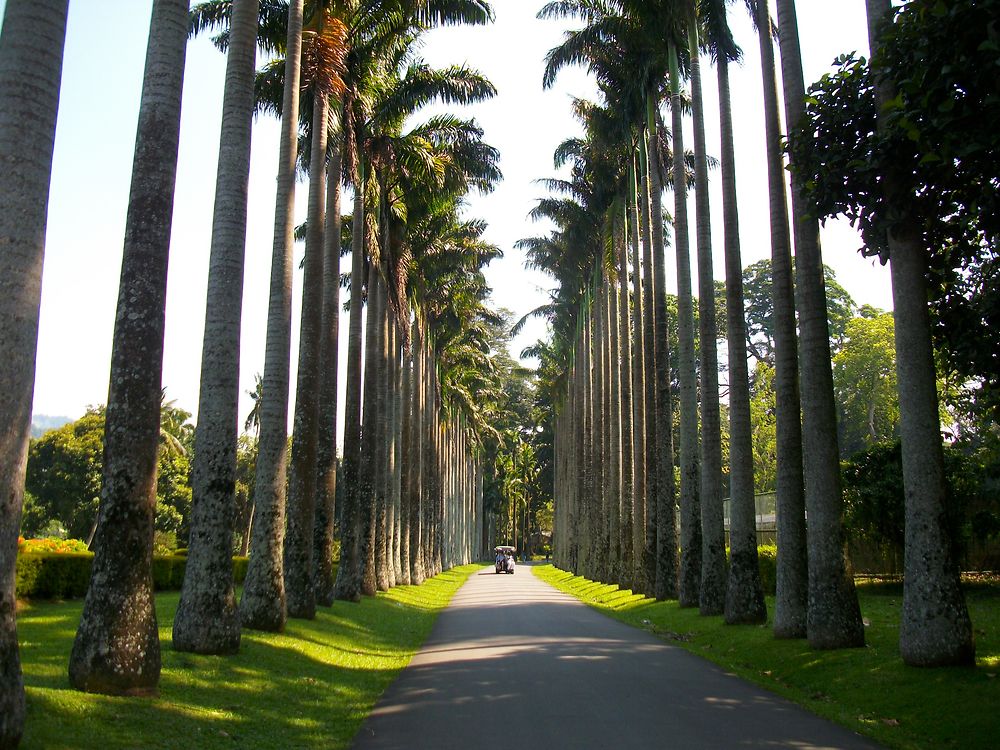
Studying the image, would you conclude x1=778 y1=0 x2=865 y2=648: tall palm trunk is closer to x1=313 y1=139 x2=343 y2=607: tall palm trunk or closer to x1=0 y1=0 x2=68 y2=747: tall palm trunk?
x1=0 y1=0 x2=68 y2=747: tall palm trunk

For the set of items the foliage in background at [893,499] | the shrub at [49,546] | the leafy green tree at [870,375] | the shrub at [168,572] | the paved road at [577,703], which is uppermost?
the leafy green tree at [870,375]

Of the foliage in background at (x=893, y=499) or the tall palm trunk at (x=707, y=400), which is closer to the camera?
the tall palm trunk at (x=707, y=400)

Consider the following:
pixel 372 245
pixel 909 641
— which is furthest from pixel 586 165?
pixel 909 641

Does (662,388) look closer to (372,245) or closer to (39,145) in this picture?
(372,245)

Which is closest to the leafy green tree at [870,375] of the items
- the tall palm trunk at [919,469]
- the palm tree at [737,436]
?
the palm tree at [737,436]

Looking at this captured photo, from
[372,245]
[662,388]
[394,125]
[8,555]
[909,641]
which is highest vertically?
[394,125]

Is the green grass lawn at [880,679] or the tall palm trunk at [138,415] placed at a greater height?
the tall palm trunk at [138,415]

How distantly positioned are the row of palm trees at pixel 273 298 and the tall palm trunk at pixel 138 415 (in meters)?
0.02

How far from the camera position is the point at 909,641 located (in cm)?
1098

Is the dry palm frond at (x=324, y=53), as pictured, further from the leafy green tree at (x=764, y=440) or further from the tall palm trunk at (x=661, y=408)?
the leafy green tree at (x=764, y=440)

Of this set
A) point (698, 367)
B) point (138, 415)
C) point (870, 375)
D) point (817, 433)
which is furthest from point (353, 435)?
point (870, 375)

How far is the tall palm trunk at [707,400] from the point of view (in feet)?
68.0

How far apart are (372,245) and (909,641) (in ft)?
70.8

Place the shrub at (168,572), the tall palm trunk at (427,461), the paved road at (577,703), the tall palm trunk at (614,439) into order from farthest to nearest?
the tall palm trunk at (427,461) < the tall palm trunk at (614,439) < the shrub at (168,572) < the paved road at (577,703)
